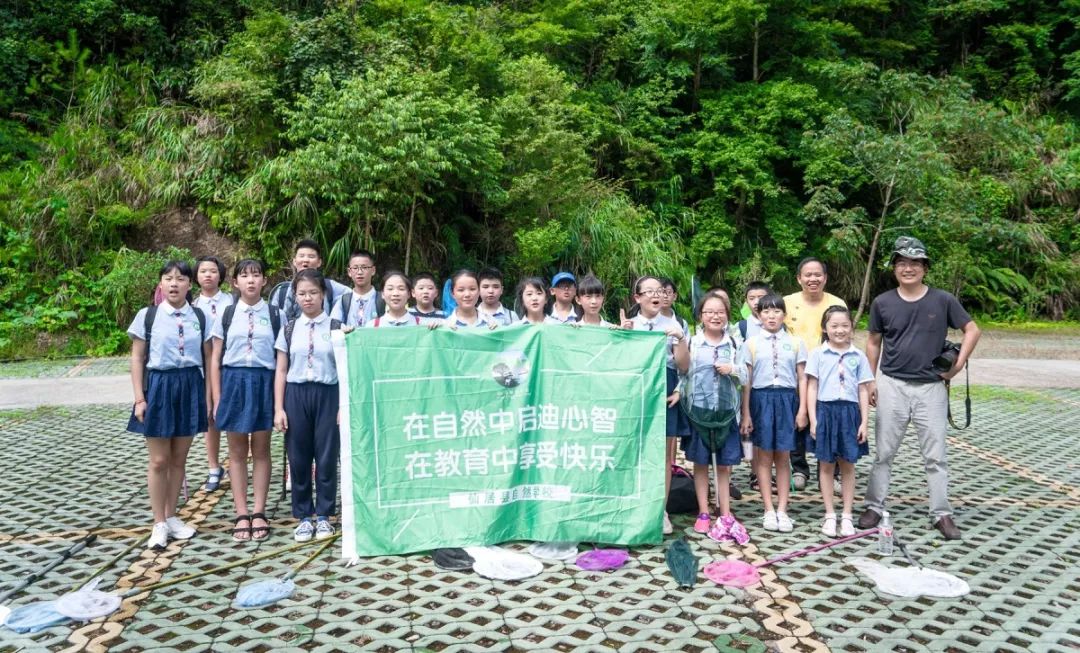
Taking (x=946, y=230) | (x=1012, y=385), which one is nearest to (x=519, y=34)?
(x=946, y=230)

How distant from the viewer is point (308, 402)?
4.31 meters

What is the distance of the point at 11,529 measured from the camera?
4.55 m

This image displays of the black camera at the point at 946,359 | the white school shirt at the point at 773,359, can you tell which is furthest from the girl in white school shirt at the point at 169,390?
the black camera at the point at 946,359

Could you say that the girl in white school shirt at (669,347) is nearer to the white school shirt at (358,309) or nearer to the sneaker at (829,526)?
the sneaker at (829,526)

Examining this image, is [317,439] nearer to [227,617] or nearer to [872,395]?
[227,617]

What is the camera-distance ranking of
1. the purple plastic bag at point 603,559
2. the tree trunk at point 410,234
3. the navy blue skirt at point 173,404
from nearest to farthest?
the purple plastic bag at point 603,559 → the navy blue skirt at point 173,404 → the tree trunk at point 410,234

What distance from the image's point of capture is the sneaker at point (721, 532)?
4324 millimetres

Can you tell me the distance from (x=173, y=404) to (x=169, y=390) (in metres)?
0.08

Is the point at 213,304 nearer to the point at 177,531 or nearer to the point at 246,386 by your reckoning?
the point at 246,386

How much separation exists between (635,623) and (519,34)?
14040mm

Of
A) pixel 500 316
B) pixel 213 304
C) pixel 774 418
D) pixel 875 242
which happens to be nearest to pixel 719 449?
pixel 774 418

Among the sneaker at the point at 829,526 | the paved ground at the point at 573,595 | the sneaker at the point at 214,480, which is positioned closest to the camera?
the paved ground at the point at 573,595

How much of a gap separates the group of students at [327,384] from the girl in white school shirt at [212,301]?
33 cm

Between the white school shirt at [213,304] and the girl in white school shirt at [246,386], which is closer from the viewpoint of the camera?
the girl in white school shirt at [246,386]
